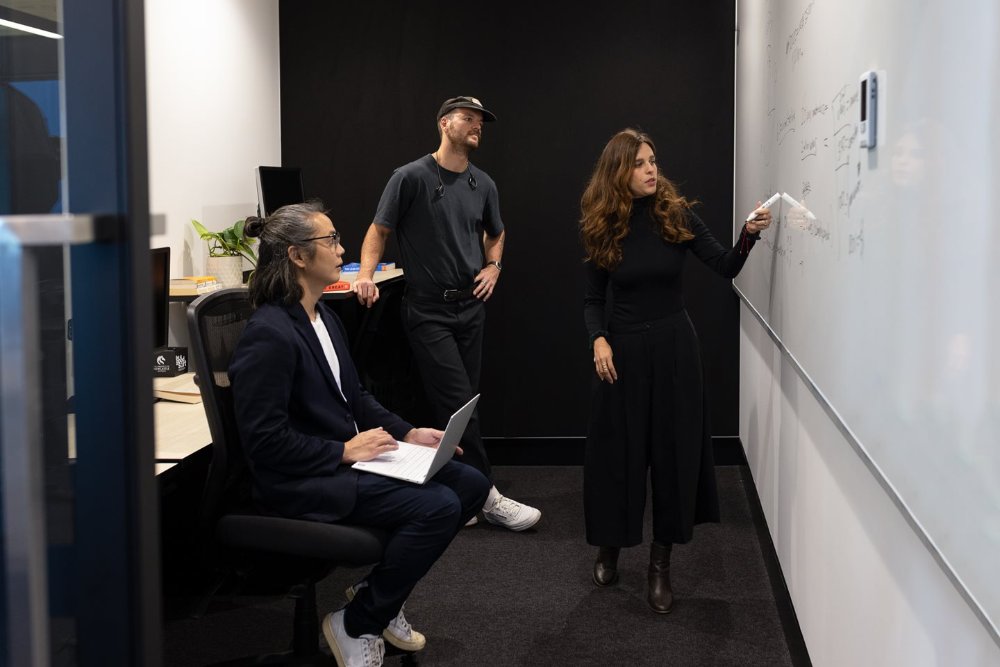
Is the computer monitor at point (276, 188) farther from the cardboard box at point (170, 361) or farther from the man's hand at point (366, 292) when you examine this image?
the cardboard box at point (170, 361)

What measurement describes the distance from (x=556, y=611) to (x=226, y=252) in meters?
1.94

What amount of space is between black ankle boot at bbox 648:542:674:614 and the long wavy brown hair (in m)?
0.85

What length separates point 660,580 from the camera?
10.3 ft

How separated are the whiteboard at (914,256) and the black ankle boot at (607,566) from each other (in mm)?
1074

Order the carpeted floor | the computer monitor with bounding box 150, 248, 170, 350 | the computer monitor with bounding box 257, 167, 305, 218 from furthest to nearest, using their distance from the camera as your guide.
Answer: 1. the computer monitor with bounding box 257, 167, 305, 218
2. the computer monitor with bounding box 150, 248, 170, 350
3. the carpeted floor

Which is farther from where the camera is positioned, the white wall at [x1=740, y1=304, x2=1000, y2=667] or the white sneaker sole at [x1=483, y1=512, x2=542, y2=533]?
the white sneaker sole at [x1=483, y1=512, x2=542, y2=533]

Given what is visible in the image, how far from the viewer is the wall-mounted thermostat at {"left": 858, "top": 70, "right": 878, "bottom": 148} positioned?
5.68 feet

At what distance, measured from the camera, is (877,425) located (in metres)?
1.69

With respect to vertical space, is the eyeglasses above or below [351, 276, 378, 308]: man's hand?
above

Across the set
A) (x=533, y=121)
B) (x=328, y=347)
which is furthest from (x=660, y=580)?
(x=533, y=121)

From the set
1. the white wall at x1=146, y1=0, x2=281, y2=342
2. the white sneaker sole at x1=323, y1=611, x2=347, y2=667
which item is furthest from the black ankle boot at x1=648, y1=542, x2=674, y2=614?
the white wall at x1=146, y1=0, x2=281, y2=342

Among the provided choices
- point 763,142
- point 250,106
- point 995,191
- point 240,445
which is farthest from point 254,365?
point 250,106

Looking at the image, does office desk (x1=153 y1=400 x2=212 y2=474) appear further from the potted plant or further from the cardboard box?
the potted plant

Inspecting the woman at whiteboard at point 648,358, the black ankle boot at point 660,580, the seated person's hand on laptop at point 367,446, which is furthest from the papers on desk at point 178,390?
the black ankle boot at point 660,580
